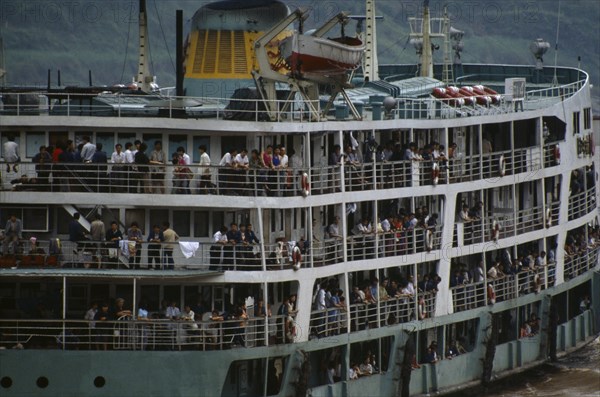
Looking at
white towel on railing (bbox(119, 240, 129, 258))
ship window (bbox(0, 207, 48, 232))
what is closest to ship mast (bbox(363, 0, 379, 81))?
ship window (bbox(0, 207, 48, 232))

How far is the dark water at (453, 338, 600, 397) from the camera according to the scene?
55.3m

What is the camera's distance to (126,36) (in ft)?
431

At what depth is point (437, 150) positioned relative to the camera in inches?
2078

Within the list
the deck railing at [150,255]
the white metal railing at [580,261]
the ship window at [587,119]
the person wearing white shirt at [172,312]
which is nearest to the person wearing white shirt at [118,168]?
the deck railing at [150,255]

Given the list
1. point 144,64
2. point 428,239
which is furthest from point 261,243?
point 144,64

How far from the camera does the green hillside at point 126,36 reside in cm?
11262

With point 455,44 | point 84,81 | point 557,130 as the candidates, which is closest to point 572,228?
point 557,130

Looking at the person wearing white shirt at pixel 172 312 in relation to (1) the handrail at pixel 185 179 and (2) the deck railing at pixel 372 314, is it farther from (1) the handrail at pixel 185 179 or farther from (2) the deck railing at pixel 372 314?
(2) the deck railing at pixel 372 314

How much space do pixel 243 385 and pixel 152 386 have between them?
130 inches

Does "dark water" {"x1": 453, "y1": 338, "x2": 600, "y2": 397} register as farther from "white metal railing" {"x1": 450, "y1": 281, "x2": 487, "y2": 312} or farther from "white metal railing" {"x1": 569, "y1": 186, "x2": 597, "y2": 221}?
"white metal railing" {"x1": 569, "y1": 186, "x2": 597, "y2": 221}

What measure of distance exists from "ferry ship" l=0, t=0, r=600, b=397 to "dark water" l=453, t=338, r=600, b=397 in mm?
527

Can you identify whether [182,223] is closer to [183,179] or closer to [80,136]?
[183,179]

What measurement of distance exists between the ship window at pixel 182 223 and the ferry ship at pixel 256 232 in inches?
1.3

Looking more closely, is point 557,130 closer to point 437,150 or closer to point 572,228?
point 572,228
